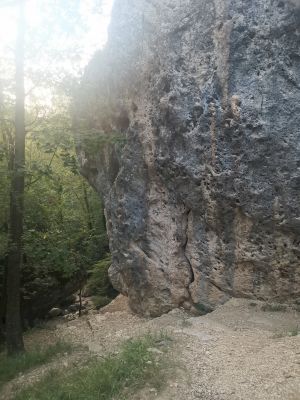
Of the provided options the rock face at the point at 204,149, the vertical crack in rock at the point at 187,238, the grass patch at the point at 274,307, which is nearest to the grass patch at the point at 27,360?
the rock face at the point at 204,149

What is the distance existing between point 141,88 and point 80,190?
11623 mm

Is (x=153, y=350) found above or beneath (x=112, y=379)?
above

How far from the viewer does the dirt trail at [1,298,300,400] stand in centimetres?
567

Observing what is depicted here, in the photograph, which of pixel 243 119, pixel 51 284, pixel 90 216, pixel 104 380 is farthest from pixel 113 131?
pixel 90 216

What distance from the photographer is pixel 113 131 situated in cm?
1132

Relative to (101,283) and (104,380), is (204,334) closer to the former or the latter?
(104,380)

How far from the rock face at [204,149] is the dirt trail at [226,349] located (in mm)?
622

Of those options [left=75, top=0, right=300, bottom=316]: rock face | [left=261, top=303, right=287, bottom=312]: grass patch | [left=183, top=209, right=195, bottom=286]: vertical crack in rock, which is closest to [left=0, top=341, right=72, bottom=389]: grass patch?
[left=75, top=0, right=300, bottom=316]: rock face

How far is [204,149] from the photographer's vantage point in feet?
29.3

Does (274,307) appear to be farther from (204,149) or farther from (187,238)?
(204,149)

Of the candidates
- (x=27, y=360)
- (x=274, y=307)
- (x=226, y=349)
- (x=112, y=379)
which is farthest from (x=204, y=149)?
(x=27, y=360)

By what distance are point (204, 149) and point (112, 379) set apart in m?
4.81

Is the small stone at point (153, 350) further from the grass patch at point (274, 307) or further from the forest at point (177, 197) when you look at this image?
the grass patch at point (274, 307)

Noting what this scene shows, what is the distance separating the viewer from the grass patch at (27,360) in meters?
8.46
